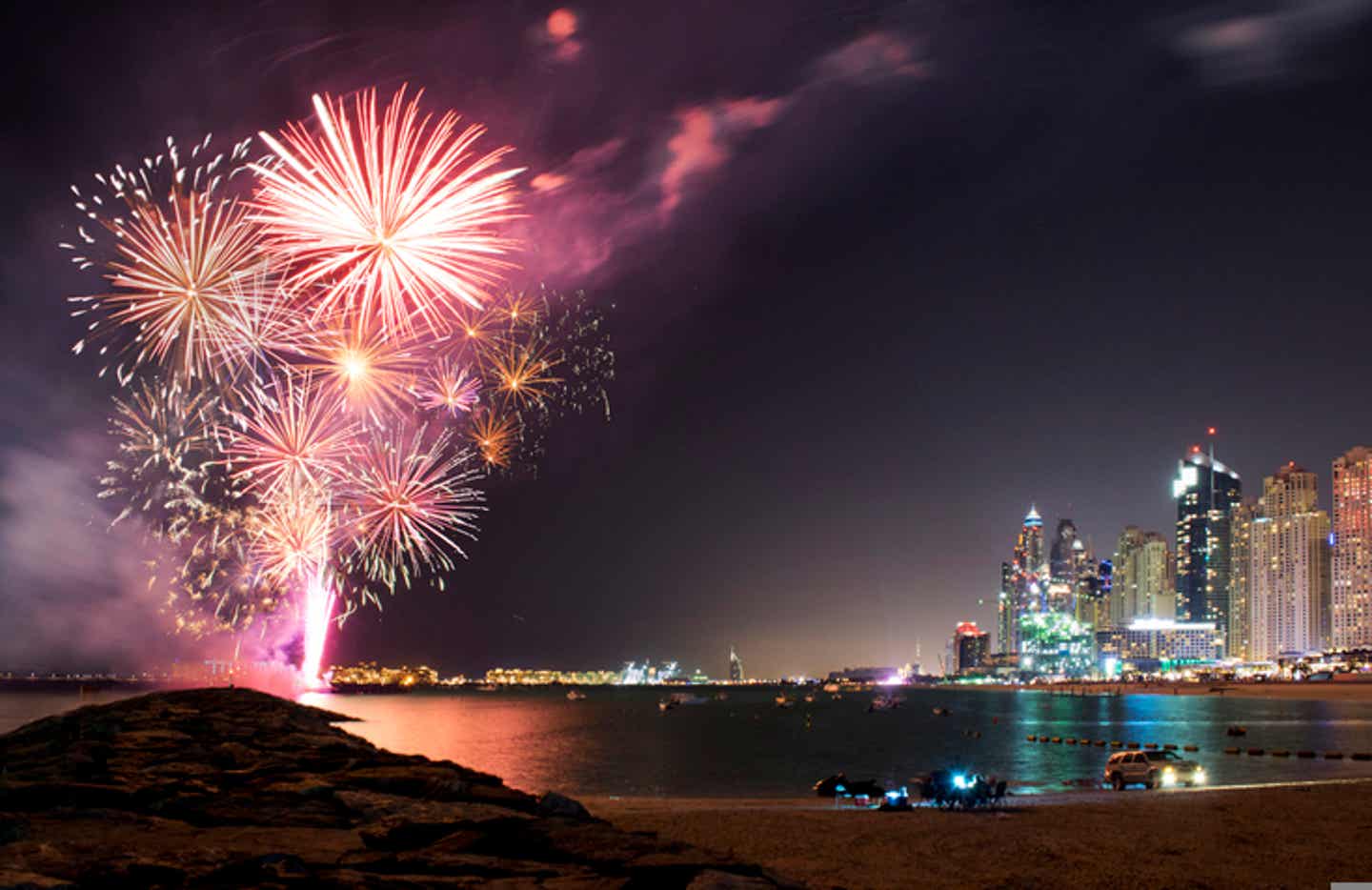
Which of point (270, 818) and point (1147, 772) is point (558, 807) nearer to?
point (270, 818)

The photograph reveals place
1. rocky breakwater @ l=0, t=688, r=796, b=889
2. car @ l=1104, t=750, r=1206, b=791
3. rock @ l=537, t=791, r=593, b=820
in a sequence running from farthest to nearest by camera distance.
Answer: car @ l=1104, t=750, r=1206, b=791
rock @ l=537, t=791, r=593, b=820
rocky breakwater @ l=0, t=688, r=796, b=889

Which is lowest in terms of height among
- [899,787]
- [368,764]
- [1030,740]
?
[1030,740]

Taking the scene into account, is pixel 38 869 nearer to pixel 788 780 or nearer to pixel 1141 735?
pixel 788 780

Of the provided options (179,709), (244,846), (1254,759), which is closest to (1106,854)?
(244,846)

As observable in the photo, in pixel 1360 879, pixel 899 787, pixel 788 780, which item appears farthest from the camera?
pixel 788 780

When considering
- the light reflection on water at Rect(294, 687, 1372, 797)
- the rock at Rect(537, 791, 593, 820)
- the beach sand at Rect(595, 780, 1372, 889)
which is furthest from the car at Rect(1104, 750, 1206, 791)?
the rock at Rect(537, 791, 593, 820)

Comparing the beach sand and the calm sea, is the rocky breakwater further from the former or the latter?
the calm sea

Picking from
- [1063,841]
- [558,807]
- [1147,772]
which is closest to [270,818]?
[558,807]
